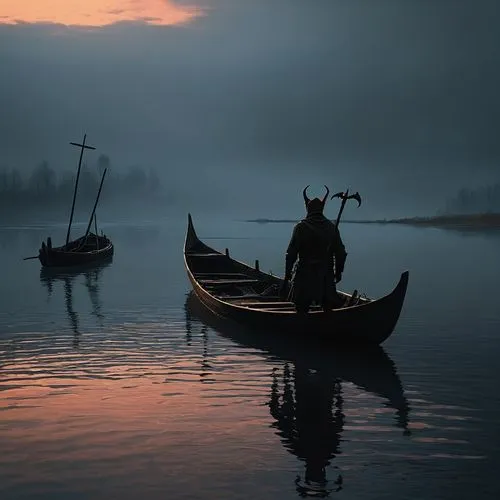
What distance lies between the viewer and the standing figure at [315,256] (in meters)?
16.1

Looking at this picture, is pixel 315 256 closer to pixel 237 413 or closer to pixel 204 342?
pixel 204 342

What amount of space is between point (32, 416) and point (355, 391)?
6.35 m

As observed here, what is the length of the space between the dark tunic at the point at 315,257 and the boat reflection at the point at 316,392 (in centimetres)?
161

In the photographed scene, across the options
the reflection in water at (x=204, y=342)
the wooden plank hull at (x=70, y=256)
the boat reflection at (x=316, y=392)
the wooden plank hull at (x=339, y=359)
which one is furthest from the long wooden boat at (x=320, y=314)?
the wooden plank hull at (x=70, y=256)

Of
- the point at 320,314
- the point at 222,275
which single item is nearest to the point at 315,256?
the point at 320,314

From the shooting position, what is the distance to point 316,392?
13.3 metres

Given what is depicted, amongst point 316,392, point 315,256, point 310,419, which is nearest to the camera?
point 310,419

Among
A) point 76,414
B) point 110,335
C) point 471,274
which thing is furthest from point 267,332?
point 471,274

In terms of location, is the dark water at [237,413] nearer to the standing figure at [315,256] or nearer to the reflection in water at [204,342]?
the reflection in water at [204,342]

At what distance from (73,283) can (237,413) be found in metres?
29.4

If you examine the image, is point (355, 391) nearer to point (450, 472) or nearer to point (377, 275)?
point (450, 472)

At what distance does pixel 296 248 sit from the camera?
16.1 meters

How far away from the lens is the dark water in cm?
855

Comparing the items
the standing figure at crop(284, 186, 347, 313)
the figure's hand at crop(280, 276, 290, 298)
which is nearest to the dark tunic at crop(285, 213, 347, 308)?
the standing figure at crop(284, 186, 347, 313)
